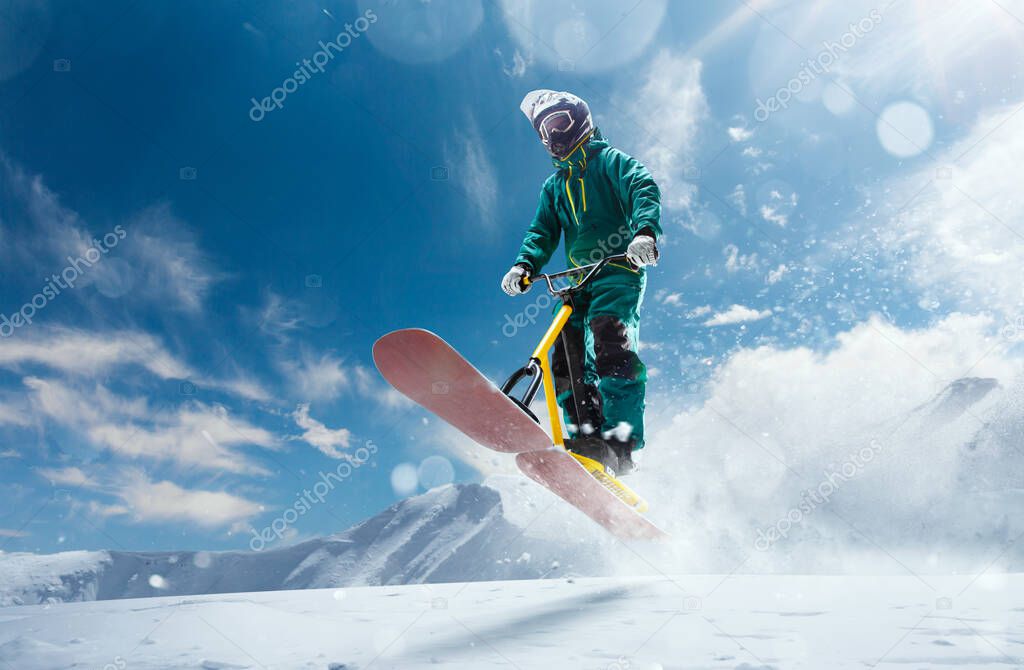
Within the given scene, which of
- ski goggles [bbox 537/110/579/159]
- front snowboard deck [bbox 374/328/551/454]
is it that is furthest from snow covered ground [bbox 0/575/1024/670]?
ski goggles [bbox 537/110/579/159]

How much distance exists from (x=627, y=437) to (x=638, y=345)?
0.77 metres

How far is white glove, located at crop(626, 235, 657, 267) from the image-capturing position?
4133 mm

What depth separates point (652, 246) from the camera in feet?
13.6

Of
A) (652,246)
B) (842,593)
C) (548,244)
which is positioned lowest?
(842,593)

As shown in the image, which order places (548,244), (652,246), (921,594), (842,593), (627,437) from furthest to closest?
(548,244) < (627,437) < (652,246) < (842,593) < (921,594)

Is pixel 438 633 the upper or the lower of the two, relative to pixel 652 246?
lower

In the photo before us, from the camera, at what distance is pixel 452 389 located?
3.83 metres

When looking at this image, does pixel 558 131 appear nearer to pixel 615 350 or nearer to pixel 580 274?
pixel 580 274

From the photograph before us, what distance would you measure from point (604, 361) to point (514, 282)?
3.40ft

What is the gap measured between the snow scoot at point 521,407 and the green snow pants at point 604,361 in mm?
181

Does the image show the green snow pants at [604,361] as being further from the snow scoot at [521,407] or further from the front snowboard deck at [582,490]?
the front snowboard deck at [582,490]

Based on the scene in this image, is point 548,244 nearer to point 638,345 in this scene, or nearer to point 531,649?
point 638,345

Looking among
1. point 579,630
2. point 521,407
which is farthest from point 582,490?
point 579,630

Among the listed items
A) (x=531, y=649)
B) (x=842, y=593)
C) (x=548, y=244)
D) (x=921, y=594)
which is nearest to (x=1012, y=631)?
(x=921, y=594)
